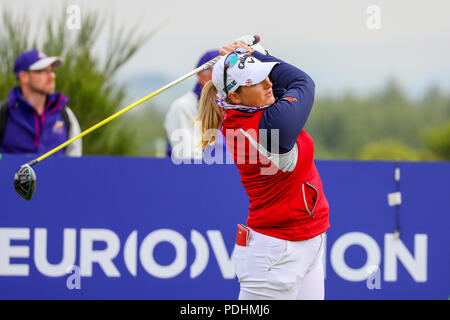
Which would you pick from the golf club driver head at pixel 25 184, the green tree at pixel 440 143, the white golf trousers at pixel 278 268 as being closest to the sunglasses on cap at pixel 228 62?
the white golf trousers at pixel 278 268

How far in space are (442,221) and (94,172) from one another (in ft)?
8.68

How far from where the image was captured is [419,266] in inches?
212

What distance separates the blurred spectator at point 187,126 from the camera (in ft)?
18.3

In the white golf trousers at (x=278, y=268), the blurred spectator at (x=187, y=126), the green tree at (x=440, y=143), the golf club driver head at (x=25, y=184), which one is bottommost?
the green tree at (x=440, y=143)

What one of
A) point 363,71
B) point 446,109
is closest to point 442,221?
point 363,71

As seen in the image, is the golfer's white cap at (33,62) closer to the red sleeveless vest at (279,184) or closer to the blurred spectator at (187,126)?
the blurred spectator at (187,126)

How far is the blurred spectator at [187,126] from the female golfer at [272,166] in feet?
5.79

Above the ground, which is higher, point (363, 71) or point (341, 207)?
point (363, 71)

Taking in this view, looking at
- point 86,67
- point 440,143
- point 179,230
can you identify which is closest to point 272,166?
point 179,230

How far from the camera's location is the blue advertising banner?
5.36m

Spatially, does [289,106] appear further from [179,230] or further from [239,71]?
[179,230]

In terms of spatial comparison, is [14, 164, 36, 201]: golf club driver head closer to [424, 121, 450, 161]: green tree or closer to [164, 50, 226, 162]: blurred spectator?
[164, 50, 226, 162]: blurred spectator

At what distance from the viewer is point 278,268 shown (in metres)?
3.62
